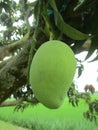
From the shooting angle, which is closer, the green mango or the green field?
the green mango

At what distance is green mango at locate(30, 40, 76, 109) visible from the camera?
0.53m

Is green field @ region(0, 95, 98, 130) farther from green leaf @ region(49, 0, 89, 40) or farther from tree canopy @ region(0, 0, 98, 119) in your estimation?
green leaf @ region(49, 0, 89, 40)

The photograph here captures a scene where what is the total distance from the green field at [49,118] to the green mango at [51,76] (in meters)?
4.60

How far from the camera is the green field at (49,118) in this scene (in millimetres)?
5238

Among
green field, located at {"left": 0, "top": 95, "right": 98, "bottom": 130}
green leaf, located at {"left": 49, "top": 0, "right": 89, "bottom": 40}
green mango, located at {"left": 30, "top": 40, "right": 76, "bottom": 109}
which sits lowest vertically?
green field, located at {"left": 0, "top": 95, "right": 98, "bottom": 130}

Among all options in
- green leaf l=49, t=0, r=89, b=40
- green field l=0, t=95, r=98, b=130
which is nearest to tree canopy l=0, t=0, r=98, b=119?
green leaf l=49, t=0, r=89, b=40

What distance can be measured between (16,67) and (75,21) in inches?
12.4

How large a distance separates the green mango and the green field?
460 centimetres

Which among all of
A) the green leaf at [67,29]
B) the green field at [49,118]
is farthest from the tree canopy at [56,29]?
the green field at [49,118]

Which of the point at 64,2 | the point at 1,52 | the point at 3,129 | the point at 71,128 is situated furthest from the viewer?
the point at 71,128

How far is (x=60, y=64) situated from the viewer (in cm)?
54

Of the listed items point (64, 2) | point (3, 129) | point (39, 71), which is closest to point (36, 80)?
point (39, 71)

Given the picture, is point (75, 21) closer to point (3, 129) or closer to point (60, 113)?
point (3, 129)

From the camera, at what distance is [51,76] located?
0.53 metres
